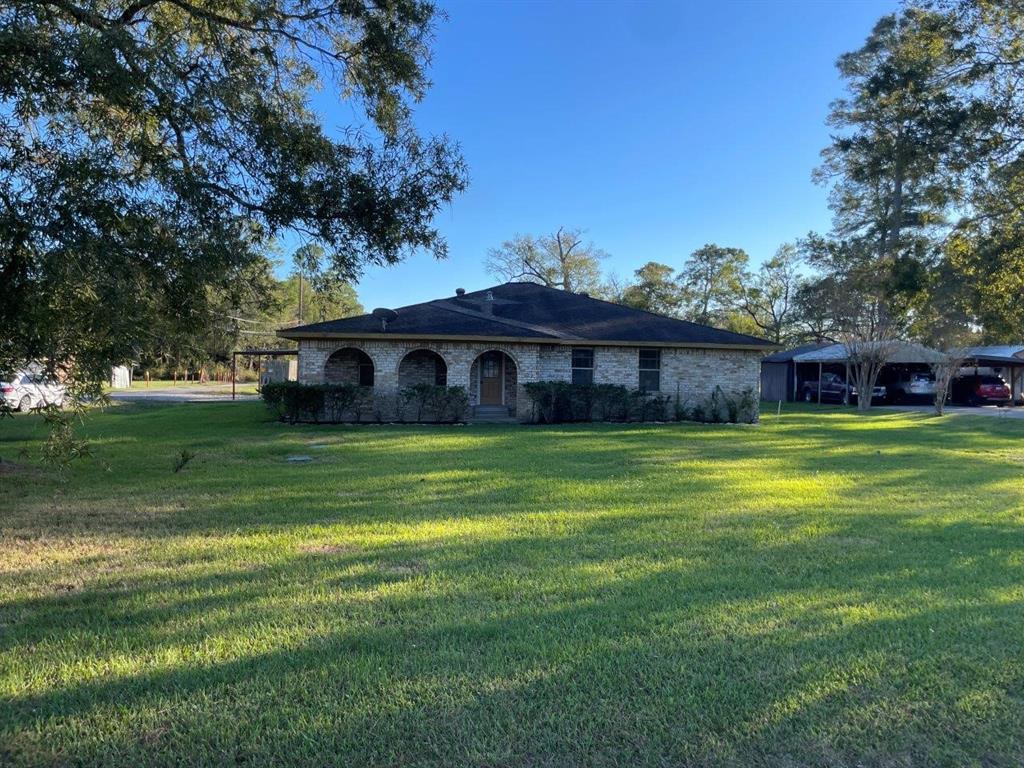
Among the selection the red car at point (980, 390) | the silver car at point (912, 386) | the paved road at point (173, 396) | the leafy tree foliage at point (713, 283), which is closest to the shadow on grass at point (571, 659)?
the paved road at point (173, 396)

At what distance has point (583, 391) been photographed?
18766 mm

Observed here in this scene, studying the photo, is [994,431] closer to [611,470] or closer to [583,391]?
[583,391]

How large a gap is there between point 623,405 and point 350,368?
799 centimetres

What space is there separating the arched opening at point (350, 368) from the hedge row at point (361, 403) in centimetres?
110

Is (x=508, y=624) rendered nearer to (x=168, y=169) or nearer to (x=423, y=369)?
(x=168, y=169)

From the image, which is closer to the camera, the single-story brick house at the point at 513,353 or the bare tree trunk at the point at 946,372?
the single-story brick house at the point at 513,353

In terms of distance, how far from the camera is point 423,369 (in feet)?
63.2

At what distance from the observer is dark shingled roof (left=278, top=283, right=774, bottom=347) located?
1814cm

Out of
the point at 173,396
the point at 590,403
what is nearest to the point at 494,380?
the point at 590,403

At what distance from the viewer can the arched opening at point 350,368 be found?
61.6 ft

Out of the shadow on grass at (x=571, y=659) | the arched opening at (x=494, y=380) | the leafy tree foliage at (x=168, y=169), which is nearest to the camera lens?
the shadow on grass at (x=571, y=659)

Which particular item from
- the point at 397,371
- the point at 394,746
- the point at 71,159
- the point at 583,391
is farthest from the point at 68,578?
the point at 583,391

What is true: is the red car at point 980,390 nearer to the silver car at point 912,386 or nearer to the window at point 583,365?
the silver car at point 912,386

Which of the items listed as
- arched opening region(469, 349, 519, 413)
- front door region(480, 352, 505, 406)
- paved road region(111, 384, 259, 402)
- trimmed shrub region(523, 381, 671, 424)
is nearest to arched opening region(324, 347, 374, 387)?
arched opening region(469, 349, 519, 413)
